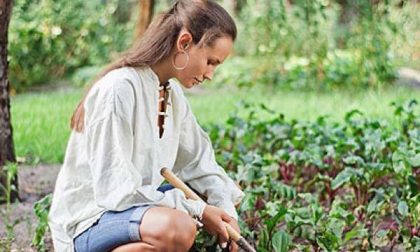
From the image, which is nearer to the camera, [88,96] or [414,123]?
[88,96]

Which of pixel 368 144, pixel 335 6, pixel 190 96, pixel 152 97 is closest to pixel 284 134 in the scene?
pixel 368 144

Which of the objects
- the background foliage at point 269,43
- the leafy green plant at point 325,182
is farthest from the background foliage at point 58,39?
the leafy green plant at point 325,182

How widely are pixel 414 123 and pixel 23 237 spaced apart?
2555 millimetres

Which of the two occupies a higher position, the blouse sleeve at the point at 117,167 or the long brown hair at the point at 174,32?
the long brown hair at the point at 174,32

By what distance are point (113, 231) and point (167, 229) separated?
0.65ft

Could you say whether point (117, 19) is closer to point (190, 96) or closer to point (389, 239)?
point (190, 96)

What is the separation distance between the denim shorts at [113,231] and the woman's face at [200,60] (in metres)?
0.48

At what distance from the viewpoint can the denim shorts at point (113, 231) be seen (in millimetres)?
2926

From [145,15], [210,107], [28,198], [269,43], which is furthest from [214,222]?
[269,43]

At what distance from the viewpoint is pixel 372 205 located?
389cm

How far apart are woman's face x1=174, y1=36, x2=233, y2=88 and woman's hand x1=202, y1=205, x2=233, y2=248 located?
43 centimetres

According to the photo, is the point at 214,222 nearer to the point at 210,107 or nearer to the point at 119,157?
the point at 119,157

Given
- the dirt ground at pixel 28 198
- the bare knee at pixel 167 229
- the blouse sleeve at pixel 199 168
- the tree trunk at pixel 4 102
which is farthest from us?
the tree trunk at pixel 4 102

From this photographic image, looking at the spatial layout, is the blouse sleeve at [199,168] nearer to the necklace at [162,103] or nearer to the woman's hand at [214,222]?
the necklace at [162,103]
